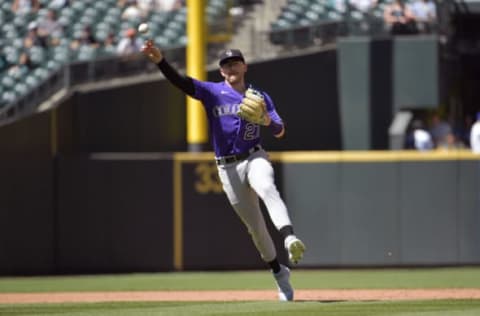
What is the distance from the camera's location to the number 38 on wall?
47.6ft

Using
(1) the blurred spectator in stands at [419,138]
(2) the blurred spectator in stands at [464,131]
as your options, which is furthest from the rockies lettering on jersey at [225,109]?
(2) the blurred spectator in stands at [464,131]

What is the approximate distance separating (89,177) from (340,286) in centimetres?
383

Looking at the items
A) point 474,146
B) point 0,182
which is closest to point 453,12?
point 474,146

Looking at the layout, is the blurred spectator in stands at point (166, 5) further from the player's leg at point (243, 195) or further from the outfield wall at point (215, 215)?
the player's leg at point (243, 195)

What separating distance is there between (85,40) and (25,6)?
5.10 feet

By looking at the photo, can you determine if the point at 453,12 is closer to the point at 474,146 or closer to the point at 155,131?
the point at 474,146

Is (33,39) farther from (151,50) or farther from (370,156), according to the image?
(151,50)

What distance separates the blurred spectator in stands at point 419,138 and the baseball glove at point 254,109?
8.80m

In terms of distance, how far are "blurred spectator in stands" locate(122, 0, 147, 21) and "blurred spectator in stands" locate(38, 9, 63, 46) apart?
1.08 m

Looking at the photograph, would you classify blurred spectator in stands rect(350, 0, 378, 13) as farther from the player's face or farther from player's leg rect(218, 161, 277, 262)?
player's leg rect(218, 161, 277, 262)

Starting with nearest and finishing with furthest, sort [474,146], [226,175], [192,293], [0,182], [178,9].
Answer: [226,175]
[192,293]
[0,182]
[474,146]
[178,9]

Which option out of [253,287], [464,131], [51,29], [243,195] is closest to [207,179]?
[253,287]

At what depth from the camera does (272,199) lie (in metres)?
8.80

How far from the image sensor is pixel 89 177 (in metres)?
14.4
